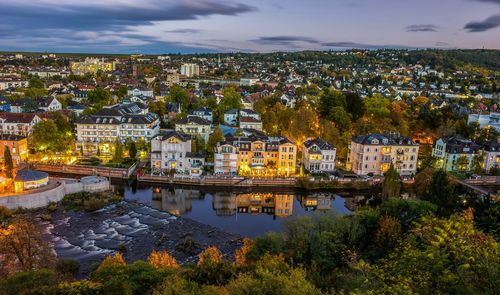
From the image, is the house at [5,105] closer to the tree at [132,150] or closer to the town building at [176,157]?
the tree at [132,150]

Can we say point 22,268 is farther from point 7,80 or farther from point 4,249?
point 7,80

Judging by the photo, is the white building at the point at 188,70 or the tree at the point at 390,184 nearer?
the tree at the point at 390,184

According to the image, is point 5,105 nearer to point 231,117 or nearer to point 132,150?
point 132,150

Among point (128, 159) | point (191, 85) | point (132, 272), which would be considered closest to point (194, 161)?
point (128, 159)

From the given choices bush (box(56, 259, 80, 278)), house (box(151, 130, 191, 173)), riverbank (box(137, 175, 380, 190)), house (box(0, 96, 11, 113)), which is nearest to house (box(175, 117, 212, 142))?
house (box(151, 130, 191, 173))

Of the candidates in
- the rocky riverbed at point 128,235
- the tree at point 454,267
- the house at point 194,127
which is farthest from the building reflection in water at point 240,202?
the tree at point 454,267

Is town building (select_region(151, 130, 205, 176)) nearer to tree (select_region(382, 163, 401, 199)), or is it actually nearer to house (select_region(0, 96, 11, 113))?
tree (select_region(382, 163, 401, 199))
